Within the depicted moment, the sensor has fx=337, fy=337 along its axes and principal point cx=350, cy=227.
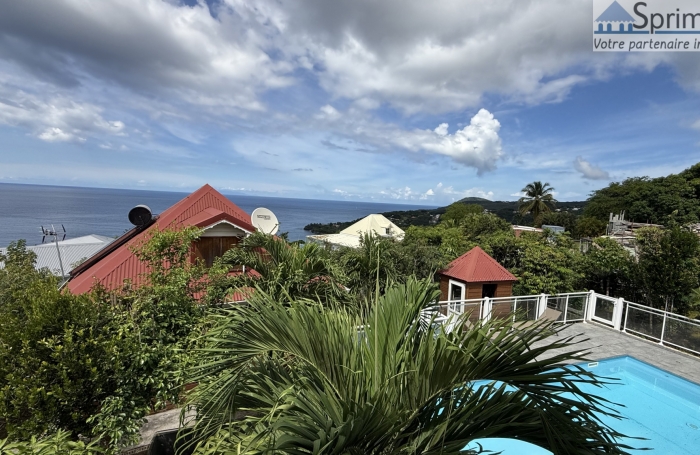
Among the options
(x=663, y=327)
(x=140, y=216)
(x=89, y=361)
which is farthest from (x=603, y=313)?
(x=140, y=216)

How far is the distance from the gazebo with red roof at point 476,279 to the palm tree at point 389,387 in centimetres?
981

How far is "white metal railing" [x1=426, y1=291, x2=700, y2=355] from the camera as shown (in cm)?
838

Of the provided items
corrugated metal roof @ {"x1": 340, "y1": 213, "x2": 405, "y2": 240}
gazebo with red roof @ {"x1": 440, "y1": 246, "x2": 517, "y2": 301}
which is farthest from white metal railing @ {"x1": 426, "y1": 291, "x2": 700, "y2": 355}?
corrugated metal roof @ {"x1": 340, "y1": 213, "x2": 405, "y2": 240}

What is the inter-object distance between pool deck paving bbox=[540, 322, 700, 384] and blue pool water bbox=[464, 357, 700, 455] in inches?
7.0

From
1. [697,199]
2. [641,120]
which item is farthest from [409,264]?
[697,199]

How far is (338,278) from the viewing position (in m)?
5.51

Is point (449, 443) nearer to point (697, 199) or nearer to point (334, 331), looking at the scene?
point (334, 331)

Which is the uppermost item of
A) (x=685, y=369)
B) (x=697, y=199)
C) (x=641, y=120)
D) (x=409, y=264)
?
(x=641, y=120)

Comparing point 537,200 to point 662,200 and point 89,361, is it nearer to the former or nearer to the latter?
point 662,200

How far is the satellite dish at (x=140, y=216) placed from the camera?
9.94 metres

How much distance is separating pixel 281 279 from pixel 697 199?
Result: 4612 centimetres

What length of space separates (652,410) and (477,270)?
5542mm

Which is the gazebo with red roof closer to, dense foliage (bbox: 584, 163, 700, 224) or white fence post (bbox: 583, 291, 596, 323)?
white fence post (bbox: 583, 291, 596, 323)

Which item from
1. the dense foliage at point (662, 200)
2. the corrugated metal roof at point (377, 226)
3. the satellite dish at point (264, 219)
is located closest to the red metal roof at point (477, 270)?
the satellite dish at point (264, 219)
